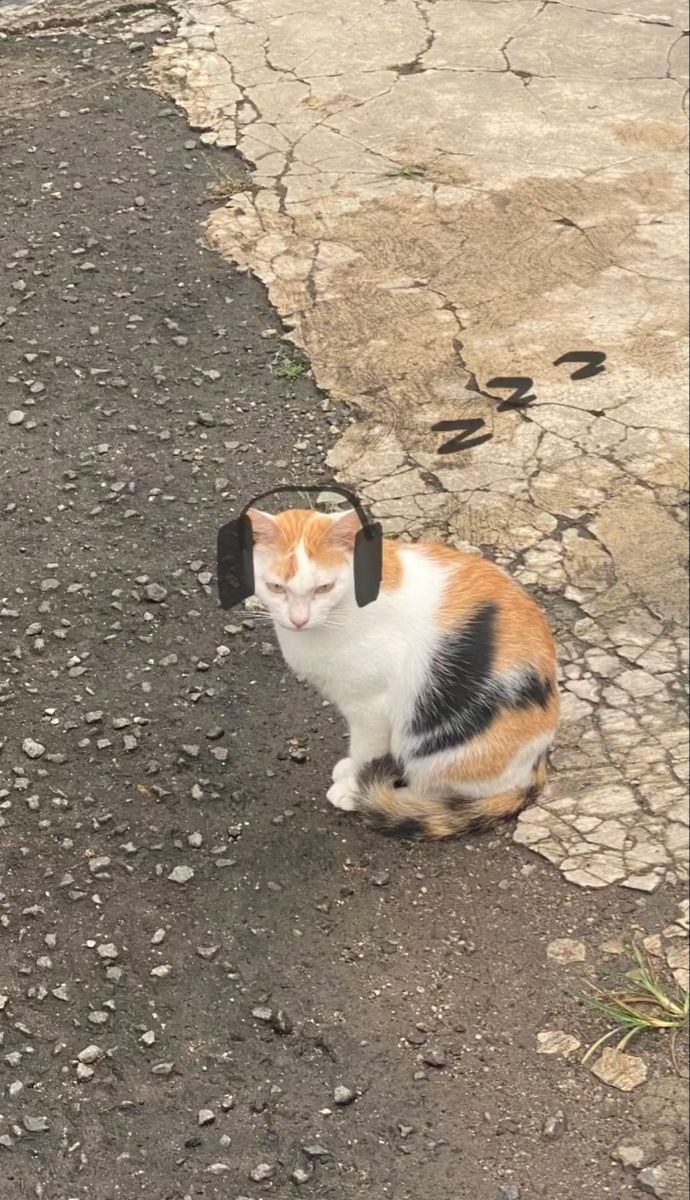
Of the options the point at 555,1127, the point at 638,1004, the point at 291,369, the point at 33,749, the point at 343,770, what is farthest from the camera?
the point at 291,369

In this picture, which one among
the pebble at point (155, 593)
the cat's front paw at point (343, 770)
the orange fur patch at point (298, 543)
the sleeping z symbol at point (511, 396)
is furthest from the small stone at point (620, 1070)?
the pebble at point (155, 593)

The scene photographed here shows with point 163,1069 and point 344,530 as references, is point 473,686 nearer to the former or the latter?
point 344,530

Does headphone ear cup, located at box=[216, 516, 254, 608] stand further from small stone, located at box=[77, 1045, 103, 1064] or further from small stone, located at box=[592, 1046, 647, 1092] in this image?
small stone, located at box=[592, 1046, 647, 1092]

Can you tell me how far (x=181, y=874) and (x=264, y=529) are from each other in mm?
646

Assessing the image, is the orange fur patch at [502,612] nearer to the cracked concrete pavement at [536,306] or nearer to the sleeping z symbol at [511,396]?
the cracked concrete pavement at [536,306]

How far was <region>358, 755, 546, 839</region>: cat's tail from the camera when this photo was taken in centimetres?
214

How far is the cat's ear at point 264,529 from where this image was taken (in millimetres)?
1911

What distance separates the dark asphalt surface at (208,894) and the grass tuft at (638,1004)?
0.04 metres

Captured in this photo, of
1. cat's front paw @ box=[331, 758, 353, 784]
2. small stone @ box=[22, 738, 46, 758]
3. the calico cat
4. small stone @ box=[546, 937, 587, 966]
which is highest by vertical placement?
the calico cat

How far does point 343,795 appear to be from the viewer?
89.1 inches

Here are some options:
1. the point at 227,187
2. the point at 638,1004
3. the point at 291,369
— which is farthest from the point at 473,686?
the point at 227,187

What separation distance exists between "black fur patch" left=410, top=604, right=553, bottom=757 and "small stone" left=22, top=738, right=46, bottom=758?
77cm

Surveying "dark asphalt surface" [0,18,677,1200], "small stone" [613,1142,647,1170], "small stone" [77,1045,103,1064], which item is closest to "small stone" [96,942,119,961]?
"dark asphalt surface" [0,18,677,1200]

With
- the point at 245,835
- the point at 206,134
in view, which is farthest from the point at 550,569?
the point at 206,134
